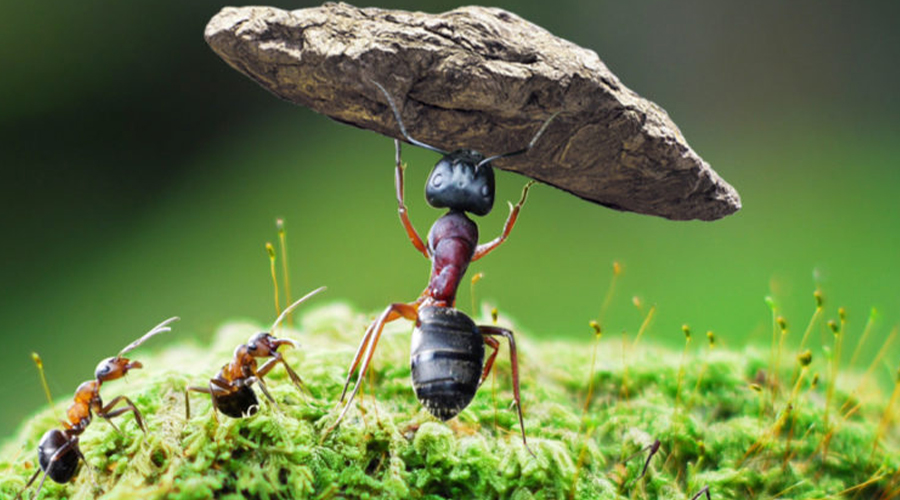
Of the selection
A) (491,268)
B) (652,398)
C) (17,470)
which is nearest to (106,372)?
(17,470)

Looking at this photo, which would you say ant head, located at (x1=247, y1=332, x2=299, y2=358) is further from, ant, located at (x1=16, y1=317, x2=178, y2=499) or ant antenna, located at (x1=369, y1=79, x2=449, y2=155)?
ant antenna, located at (x1=369, y1=79, x2=449, y2=155)

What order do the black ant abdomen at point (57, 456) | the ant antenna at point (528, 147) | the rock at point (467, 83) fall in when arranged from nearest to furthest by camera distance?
the black ant abdomen at point (57, 456) → the rock at point (467, 83) → the ant antenna at point (528, 147)

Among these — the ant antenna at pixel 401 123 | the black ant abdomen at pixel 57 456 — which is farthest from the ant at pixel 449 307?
the black ant abdomen at pixel 57 456

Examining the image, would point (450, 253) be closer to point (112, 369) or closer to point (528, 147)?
point (528, 147)

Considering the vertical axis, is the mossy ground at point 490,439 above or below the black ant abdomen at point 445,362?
below

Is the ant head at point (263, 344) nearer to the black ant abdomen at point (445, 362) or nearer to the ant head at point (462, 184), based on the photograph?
the black ant abdomen at point (445, 362)

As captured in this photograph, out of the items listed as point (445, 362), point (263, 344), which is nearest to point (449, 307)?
point (445, 362)

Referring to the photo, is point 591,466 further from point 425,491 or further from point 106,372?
point 106,372
